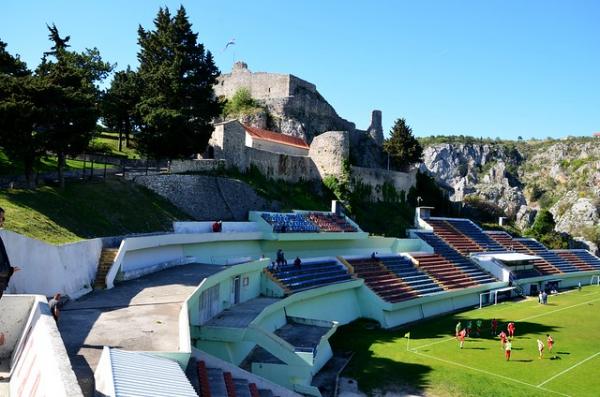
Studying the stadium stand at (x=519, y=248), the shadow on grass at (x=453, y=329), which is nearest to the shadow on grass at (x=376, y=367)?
the shadow on grass at (x=453, y=329)

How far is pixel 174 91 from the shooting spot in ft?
98.4

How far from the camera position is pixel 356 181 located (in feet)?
140

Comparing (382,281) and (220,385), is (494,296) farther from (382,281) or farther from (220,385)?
(220,385)

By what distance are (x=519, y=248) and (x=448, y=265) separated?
1299cm

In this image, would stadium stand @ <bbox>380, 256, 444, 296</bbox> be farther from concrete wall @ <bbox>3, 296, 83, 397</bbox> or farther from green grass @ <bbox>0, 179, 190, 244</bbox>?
concrete wall @ <bbox>3, 296, 83, 397</bbox>

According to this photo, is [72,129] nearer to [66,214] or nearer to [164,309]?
[66,214]

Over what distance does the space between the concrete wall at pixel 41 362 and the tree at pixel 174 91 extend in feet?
67.0

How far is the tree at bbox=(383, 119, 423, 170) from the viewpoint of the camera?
174 feet

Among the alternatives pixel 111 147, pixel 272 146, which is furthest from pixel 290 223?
pixel 111 147

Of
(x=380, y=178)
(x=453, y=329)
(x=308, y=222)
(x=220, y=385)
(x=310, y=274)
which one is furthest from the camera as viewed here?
(x=380, y=178)

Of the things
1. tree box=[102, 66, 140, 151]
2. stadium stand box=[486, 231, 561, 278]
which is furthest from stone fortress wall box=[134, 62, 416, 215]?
stadium stand box=[486, 231, 561, 278]

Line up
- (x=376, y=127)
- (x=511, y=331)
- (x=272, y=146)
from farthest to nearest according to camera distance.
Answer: (x=376, y=127) < (x=272, y=146) < (x=511, y=331)

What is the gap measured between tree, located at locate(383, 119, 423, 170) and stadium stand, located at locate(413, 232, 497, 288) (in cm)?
1574

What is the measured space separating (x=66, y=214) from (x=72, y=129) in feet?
12.3
